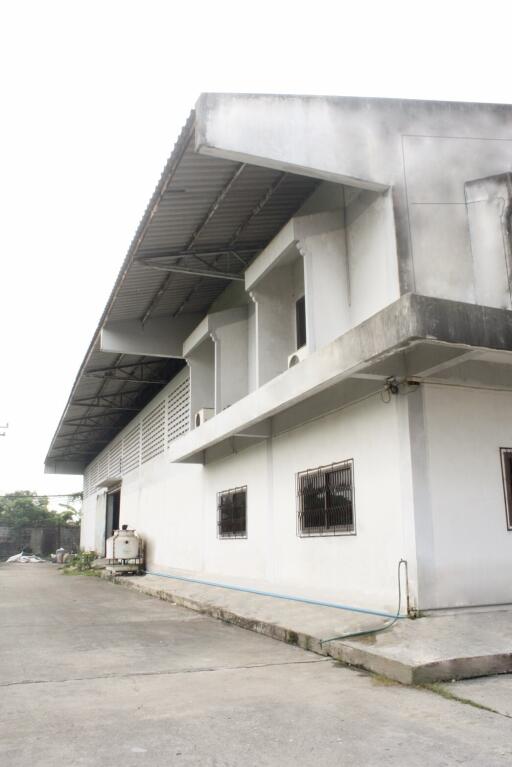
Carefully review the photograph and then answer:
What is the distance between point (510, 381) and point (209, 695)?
4854mm

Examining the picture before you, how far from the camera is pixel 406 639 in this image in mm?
5902

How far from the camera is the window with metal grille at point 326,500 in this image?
8.31m

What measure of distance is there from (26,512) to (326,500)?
41569 millimetres

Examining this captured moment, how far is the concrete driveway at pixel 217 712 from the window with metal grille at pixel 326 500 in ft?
5.95

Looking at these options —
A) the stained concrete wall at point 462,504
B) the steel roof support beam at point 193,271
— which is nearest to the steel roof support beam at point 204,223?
the steel roof support beam at point 193,271

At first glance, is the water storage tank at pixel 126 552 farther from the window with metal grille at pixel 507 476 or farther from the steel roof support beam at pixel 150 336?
the window with metal grille at pixel 507 476

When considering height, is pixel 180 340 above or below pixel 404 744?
above

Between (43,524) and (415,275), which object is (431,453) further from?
(43,524)

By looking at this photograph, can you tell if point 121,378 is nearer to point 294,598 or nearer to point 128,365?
point 128,365

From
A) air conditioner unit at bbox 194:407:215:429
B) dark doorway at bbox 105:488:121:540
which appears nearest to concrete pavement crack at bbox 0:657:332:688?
air conditioner unit at bbox 194:407:215:429

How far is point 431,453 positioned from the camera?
7.09 meters

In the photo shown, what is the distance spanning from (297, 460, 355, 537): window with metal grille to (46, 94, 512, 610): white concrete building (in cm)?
3

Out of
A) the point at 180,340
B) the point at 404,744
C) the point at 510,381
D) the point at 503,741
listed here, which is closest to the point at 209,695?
the point at 404,744

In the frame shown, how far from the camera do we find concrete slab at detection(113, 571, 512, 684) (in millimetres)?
5238
